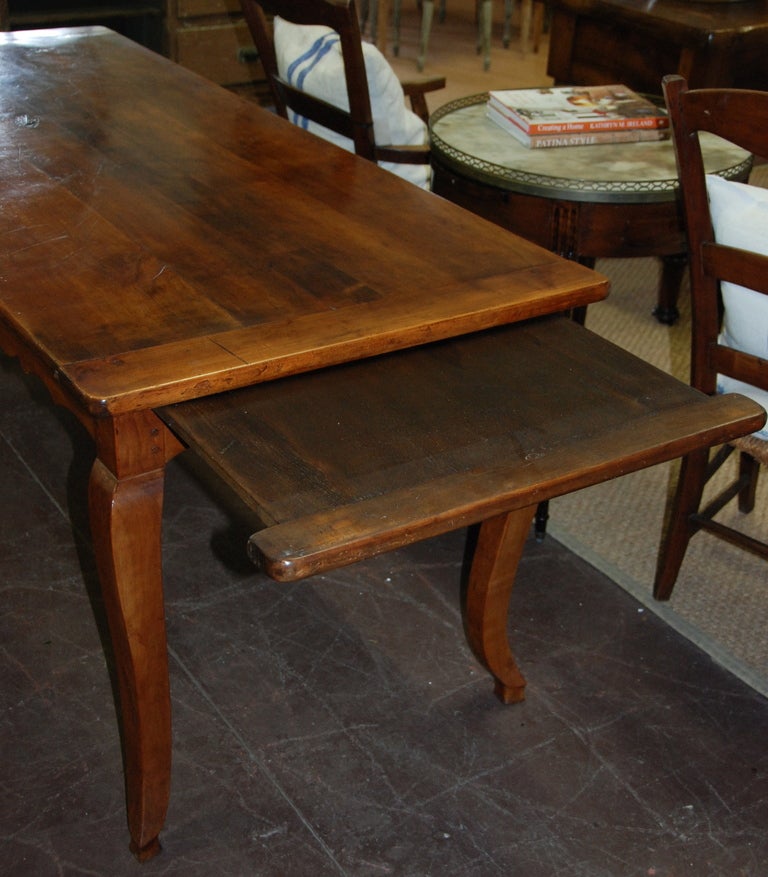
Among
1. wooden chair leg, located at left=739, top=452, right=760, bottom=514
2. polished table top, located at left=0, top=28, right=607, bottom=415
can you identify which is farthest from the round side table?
wooden chair leg, located at left=739, top=452, right=760, bottom=514

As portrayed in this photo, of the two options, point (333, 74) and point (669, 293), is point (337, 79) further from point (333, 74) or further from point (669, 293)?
point (669, 293)

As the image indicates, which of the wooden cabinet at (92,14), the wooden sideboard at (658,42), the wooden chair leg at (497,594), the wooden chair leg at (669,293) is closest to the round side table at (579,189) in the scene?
the wooden chair leg at (497,594)

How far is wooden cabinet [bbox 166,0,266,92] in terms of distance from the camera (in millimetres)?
3609

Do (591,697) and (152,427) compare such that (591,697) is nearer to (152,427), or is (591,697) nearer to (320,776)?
(320,776)

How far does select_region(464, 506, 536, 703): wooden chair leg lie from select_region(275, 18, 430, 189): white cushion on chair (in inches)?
41.4

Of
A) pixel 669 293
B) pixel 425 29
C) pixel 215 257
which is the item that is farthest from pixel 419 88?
pixel 425 29

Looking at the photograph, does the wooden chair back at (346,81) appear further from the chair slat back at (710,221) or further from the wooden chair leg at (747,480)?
the wooden chair leg at (747,480)

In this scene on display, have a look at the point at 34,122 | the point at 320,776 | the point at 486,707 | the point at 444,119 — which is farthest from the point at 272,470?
the point at 444,119

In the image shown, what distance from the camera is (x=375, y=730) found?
1.63m

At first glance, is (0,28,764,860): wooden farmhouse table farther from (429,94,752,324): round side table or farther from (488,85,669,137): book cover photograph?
(488,85,669,137): book cover photograph

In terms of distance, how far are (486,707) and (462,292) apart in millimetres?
674

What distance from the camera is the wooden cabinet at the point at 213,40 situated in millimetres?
3609

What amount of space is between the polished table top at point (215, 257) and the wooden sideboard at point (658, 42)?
1.65 meters

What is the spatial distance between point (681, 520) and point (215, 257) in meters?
0.86
